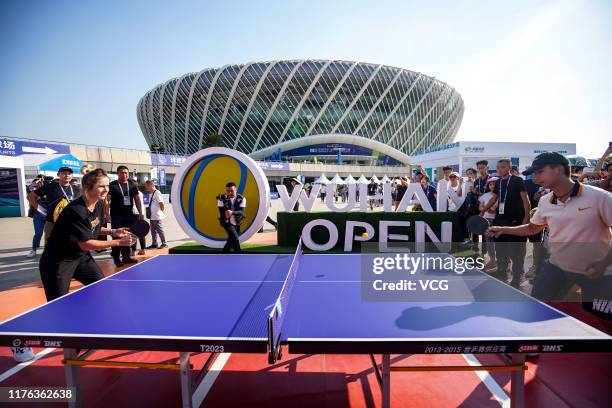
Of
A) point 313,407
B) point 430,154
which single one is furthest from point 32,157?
point 430,154

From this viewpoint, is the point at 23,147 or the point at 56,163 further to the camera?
the point at 23,147

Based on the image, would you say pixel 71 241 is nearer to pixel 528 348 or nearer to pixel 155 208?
pixel 528 348

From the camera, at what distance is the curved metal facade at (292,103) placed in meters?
61.7

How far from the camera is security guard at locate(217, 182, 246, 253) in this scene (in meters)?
6.72

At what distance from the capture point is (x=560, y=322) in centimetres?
206

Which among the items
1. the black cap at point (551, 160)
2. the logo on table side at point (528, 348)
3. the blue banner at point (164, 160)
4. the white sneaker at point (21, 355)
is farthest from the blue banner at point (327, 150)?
the logo on table side at point (528, 348)

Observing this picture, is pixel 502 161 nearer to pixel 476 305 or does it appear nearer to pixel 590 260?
pixel 590 260

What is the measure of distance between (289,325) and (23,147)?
24.6 m

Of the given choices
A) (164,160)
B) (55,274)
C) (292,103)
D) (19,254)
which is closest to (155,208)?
(19,254)

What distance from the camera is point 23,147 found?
62.6 feet

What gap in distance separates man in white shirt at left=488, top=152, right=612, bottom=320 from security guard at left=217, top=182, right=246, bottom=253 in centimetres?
531

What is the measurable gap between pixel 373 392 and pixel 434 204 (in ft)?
21.0

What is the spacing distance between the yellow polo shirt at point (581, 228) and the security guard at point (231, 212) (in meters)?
5.44

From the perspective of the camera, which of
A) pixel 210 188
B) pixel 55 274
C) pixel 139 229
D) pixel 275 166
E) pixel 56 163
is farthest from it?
pixel 275 166
